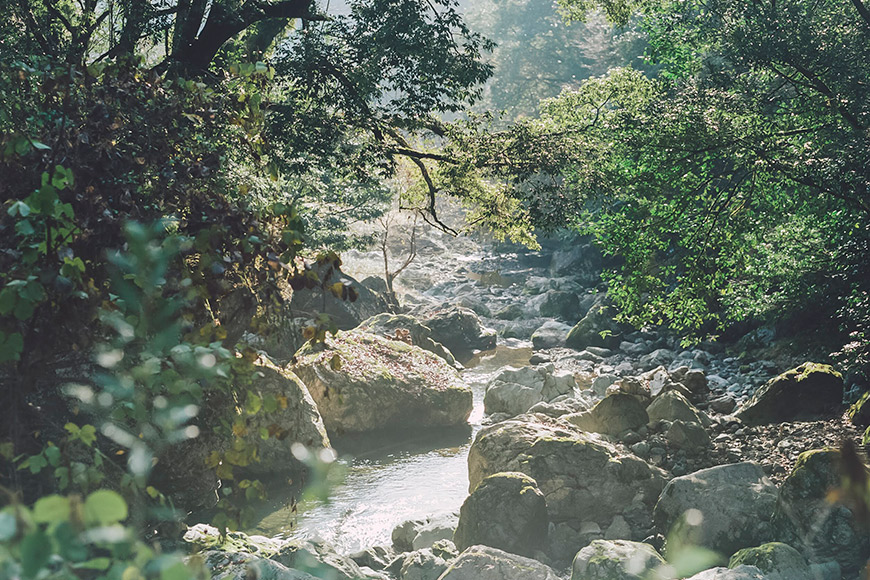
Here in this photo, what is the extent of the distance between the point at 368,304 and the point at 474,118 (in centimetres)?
1662

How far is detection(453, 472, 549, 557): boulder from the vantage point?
7.91 metres

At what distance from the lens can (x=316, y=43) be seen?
8.58 meters

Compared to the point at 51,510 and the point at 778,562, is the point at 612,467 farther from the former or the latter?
the point at 51,510

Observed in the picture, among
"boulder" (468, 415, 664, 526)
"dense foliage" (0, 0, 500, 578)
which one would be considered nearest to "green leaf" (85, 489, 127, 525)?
"dense foliage" (0, 0, 500, 578)

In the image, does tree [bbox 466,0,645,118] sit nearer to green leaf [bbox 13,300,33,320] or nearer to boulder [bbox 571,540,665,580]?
boulder [bbox 571,540,665,580]

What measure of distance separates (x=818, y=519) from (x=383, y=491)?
623 centimetres

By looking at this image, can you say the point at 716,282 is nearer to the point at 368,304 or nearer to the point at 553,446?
the point at 553,446

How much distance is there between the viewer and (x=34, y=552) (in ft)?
2.86

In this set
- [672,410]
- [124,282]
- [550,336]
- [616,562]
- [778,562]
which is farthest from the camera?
[550,336]

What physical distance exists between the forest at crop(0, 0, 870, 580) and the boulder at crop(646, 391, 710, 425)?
0.06m

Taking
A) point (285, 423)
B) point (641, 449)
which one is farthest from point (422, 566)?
point (641, 449)

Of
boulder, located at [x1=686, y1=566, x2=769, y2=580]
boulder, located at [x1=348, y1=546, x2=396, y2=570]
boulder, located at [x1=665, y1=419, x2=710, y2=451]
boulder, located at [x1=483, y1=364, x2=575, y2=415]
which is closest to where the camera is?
boulder, located at [x1=686, y1=566, x2=769, y2=580]

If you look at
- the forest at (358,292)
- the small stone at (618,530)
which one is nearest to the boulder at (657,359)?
the forest at (358,292)

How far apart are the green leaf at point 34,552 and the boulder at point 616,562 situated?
5.92 meters
